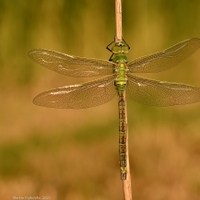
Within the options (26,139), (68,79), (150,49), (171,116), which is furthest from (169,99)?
(26,139)

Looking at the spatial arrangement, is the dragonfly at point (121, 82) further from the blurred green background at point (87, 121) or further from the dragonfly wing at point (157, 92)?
the blurred green background at point (87, 121)

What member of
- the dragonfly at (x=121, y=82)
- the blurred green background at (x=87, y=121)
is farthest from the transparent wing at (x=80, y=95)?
the blurred green background at (x=87, y=121)

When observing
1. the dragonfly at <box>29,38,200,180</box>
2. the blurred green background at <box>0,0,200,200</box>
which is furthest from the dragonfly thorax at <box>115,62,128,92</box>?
the blurred green background at <box>0,0,200,200</box>

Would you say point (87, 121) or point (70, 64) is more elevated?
point (70, 64)

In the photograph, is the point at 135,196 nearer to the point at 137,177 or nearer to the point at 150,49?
the point at 137,177

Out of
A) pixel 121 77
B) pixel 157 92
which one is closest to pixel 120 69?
pixel 121 77

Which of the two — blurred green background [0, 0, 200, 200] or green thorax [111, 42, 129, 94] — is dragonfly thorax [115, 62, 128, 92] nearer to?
green thorax [111, 42, 129, 94]

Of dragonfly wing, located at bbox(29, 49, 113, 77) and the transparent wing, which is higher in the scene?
dragonfly wing, located at bbox(29, 49, 113, 77)

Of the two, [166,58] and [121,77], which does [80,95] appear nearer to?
[121,77]
